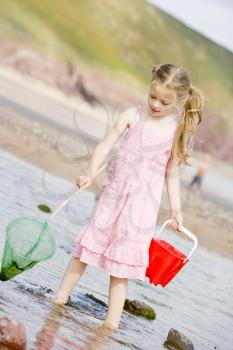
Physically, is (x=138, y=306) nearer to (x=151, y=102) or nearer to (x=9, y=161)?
(x=151, y=102)

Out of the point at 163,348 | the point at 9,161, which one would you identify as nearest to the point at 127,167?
the point at 163,348

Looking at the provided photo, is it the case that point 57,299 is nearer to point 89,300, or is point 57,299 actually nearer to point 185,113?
point 89,300

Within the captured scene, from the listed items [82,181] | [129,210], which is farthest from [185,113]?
[82,181]

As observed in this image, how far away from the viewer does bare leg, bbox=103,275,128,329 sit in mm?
6777

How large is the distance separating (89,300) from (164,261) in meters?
0.85

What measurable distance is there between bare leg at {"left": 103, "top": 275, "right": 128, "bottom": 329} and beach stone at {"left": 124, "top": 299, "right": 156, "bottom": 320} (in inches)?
33.5

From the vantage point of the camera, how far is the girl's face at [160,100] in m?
6.77

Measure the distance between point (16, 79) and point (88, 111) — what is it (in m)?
4.80

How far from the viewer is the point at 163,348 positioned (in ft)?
22.4

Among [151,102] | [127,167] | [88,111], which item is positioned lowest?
[127,167]

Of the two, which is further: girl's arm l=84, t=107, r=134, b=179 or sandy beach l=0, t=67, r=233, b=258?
sandy beach l=0, t=67, r=233, b=258

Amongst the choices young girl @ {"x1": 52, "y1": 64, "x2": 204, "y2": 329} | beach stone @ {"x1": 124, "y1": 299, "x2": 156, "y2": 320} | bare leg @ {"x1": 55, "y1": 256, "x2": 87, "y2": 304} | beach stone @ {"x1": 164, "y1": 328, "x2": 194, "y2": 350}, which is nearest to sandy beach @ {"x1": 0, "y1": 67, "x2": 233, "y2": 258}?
beach stone @ {"x1": 124, "y1": 299, "x2": 156, "y2": 320}

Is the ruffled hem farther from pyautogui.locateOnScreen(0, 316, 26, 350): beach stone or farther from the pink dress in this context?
pyautogui.locateOnScreen(0, 316, 26, 350): beach stone

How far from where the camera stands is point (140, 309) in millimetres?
7684
